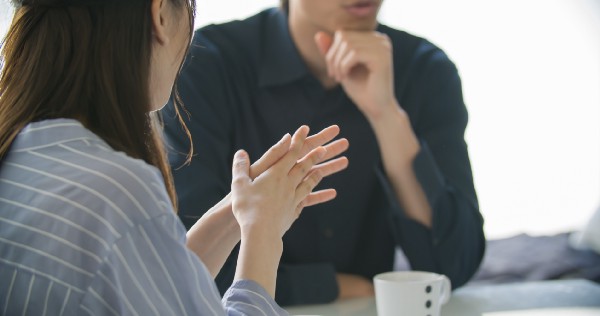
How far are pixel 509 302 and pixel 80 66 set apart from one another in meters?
0.79

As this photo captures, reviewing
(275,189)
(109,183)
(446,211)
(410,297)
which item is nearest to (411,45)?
(446,211)

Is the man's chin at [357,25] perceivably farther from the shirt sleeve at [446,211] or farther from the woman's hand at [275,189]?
the woman's hand at [275,189]

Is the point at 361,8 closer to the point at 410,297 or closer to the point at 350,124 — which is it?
the point at 350,124

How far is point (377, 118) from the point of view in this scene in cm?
159

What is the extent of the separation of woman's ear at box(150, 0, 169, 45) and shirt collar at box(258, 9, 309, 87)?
2.66 feet

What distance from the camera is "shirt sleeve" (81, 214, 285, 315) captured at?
2.19ft

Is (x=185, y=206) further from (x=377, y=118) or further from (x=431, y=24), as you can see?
(x=431, y=24)

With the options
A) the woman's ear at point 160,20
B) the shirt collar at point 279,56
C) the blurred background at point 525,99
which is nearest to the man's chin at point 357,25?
the shirt collar at point 279,56

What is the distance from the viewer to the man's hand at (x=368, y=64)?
158cm

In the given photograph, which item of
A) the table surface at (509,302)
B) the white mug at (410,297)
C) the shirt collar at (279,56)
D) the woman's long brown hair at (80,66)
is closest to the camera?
the woman's long brown hair at (80,66)

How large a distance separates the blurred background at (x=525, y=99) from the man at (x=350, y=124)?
4.90 ft

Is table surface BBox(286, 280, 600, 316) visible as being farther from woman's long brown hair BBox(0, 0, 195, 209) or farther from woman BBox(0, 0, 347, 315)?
woman's long brown hair BBox(0, 0, 195, 209)

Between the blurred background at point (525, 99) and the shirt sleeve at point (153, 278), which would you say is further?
the blurred background at point (525, 99)

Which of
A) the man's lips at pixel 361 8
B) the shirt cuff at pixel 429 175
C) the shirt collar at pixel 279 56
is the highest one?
the man's lips at pixel 361 8
